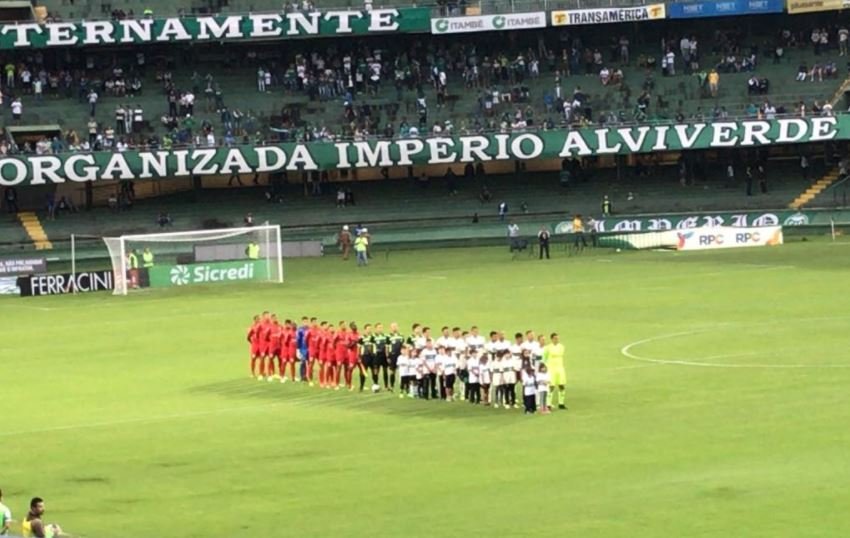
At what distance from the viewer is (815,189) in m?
89.4

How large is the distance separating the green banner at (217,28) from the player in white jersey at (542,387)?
55.9 metres

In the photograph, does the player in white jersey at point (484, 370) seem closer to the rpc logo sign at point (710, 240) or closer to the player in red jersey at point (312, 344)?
the player in red jersey at point (312, 344)

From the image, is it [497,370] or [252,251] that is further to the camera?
[252,251]

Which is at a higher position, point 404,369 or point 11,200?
point 11,200

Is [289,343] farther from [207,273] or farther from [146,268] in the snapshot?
[207,273]

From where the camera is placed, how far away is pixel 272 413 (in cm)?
3834

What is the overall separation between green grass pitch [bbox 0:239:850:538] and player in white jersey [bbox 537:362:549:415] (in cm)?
43

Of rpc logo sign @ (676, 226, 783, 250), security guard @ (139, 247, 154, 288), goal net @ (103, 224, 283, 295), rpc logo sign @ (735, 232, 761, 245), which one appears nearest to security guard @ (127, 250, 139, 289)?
goal net @ (103, 224, 283, 295)

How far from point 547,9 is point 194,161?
19681 millimetres

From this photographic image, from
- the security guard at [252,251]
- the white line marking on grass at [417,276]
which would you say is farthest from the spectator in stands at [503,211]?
the security guard at [252,251]

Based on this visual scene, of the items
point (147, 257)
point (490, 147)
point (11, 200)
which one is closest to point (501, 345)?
point (147, 257)

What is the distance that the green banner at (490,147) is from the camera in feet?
284

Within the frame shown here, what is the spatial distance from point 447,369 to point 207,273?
35.5 metres

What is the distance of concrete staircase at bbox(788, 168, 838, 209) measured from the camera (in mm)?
88188
